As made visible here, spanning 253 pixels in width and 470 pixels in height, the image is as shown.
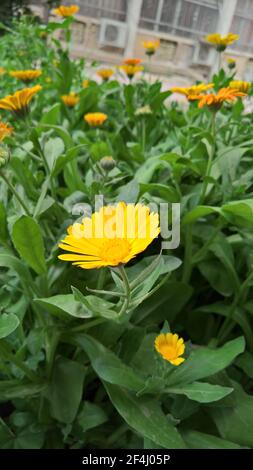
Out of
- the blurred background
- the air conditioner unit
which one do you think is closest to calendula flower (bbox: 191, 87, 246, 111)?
the blurred background

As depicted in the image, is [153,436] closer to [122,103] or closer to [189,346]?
[189,346]

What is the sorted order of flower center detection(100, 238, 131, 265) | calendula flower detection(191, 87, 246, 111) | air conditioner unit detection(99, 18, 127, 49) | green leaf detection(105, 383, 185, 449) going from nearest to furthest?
flower center detection(100, 238, 131, 265) < green leaf detection(105, 383, 185, 449) < calendula flower detection(191, 87, 246, 111) < air conditioner unit detection(99, 18, 127, 49)

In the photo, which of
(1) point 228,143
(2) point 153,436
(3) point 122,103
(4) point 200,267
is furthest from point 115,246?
(3) point 122,103

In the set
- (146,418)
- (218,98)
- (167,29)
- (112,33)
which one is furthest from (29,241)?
(167,29)

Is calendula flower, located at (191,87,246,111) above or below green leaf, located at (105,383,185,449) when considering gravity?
above

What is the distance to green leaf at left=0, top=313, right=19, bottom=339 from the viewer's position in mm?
412

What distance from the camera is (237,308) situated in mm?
618

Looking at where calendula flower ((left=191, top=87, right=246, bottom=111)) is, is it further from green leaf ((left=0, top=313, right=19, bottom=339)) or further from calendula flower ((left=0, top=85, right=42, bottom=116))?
green leaf ((left=0, top=313, right=19, bottom=339))

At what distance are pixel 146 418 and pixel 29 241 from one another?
8.9 inches

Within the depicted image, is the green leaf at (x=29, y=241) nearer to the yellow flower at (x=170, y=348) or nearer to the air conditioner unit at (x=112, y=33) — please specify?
the yellow flower at (x=170, y=348)

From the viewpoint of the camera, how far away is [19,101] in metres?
0.68

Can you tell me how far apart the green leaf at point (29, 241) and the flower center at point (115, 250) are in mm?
153

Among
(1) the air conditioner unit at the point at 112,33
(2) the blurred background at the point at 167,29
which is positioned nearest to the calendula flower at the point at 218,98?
(2) the blurred background at the point at 167,29
